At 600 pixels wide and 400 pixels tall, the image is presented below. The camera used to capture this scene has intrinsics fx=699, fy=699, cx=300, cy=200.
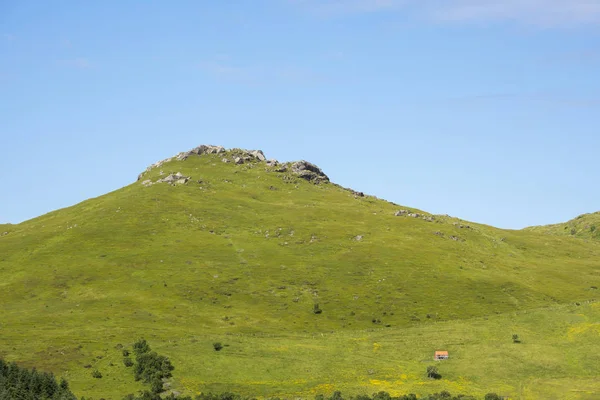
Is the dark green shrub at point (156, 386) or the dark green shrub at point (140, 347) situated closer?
the dark green shrub at point (156, 386)

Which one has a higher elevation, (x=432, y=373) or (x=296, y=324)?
(x=296, y=324)

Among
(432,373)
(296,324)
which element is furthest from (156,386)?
(296,324)

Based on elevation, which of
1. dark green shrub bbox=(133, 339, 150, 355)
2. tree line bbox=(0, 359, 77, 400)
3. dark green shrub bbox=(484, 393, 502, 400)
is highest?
dark green shrub bbox=(133, 339, 150, 355)

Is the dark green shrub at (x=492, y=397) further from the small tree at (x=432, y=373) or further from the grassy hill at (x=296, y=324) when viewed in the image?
the small tree at (x=432, y=373)

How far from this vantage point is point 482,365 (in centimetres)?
12231

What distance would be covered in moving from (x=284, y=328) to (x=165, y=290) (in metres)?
36.8

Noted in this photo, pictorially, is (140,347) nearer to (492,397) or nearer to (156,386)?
(156,386)

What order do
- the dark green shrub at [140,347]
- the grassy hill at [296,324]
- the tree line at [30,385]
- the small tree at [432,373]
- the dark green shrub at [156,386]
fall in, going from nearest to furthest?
the tree line at [30,385] → the dark green shrub at [156,386] → the grassy hill at [296,324] → the small tree at [432,373] → the dark green shrub at [140,347]

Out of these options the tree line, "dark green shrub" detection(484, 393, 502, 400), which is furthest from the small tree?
the tree line

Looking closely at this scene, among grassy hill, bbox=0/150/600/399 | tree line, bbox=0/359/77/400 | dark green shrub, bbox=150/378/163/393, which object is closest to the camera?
tree line, bbox=0/359/77/400

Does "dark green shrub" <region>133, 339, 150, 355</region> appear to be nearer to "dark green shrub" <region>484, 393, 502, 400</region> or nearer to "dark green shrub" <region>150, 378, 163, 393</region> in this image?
"dark green shrub" <region>150, 378, 163, 393</region>

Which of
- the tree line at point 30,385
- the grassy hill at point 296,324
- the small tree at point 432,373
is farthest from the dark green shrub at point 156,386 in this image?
the small tree at point 432,373

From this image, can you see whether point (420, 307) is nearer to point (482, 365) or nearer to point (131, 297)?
point (482, 365)

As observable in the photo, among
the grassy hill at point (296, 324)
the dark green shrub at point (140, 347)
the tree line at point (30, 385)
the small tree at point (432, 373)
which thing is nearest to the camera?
the tree line at point (30, 385)
